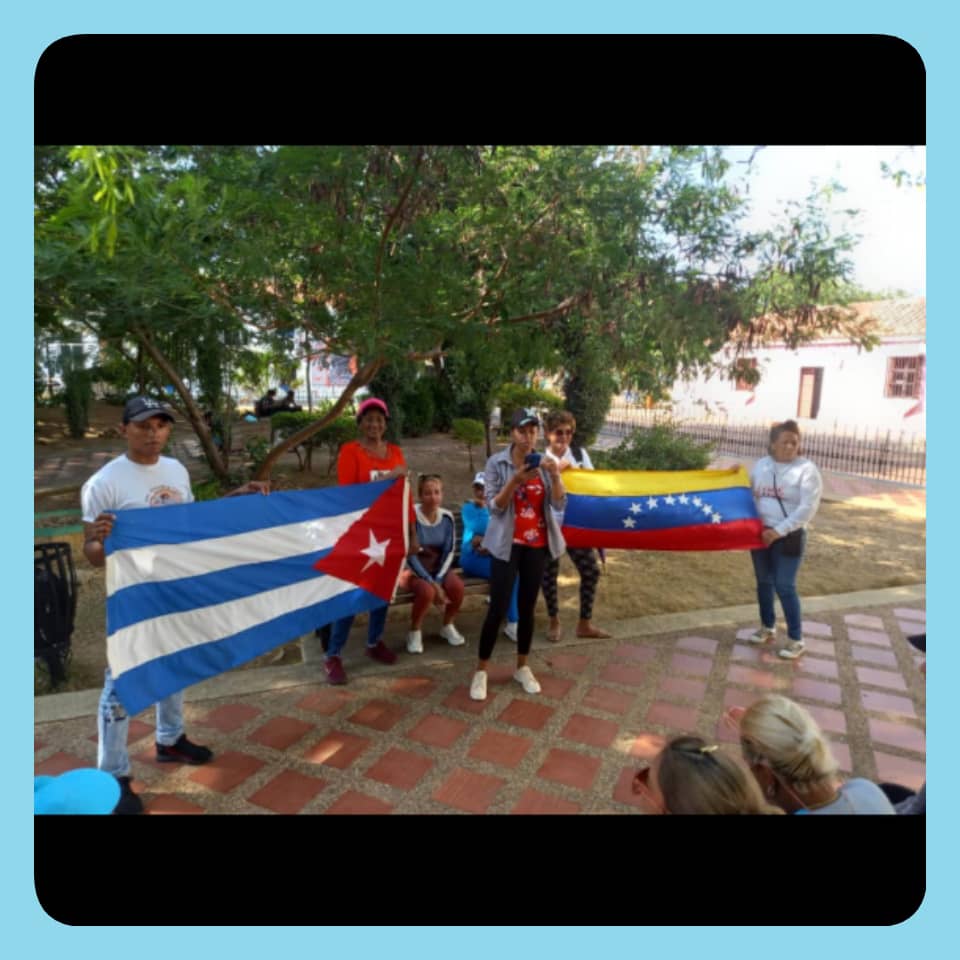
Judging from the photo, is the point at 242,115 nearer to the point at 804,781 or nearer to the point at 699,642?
the point at 804,781

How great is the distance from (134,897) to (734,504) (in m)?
3.69

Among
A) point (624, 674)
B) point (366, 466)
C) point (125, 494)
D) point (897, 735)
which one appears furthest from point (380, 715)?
point (897, 735)

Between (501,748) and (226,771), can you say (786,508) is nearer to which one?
(501,748)

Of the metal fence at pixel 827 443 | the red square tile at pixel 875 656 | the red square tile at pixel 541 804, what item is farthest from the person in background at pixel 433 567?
the metal fence at pixel 827 443

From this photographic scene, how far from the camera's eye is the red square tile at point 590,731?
9.63 feet

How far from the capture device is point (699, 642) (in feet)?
13.5

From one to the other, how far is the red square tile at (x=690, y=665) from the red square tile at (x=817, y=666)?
1.79 feet

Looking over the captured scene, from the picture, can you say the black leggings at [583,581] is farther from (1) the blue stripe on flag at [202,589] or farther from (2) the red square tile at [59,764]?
(2) the red square tile at [59,764]

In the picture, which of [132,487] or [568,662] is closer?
[132,487]

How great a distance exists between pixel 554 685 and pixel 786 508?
1.84m

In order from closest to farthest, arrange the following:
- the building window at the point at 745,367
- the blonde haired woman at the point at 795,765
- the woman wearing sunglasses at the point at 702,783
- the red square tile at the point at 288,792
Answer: the woman wearing sunglasses at the point at 702,783 < the blonde haired woman at the point at 795,765 < the red square tile at the point at 288,792 < the building window at the point at 745,367

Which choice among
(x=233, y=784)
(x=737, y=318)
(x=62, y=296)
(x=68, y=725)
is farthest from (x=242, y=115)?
(x=737, y=318)

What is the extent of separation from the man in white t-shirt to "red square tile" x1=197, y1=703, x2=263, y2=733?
1.83 feet

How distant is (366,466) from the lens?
139 inches
